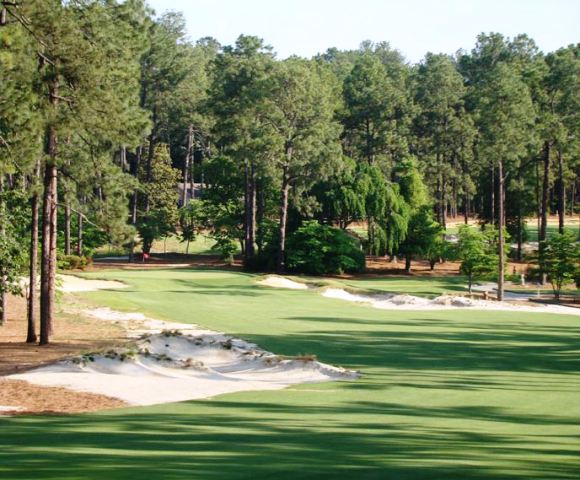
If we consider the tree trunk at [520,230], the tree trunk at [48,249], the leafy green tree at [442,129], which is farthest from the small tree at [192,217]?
the tree trunk at [48,249]

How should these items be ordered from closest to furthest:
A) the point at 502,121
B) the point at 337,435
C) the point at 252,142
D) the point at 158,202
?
the point at 337,435
the point at 502,121
the point at 252,142
the point at 158,202

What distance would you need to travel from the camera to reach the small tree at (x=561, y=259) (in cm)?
5097

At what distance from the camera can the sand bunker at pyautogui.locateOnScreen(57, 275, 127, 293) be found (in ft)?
138

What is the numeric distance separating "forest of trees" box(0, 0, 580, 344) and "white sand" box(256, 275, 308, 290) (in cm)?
683

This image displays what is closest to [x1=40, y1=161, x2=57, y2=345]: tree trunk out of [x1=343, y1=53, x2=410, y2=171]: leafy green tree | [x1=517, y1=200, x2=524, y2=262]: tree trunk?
[x1=517, y1=200, x2=524, y2=262]: tree trunk

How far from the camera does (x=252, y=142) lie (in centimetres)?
5872

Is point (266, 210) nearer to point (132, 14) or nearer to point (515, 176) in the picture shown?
point (515, 176)

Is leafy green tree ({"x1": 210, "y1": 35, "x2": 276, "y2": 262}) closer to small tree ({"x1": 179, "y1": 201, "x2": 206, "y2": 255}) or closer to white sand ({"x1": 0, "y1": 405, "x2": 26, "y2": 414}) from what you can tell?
small tree ({"x1": 179, "y1": 201, "x2": 206, "y2": 255})

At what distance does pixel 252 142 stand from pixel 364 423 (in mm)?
45336

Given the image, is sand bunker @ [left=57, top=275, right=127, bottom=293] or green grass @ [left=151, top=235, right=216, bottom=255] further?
green grass @ [left=151, top=235, right=216, bottom=255]

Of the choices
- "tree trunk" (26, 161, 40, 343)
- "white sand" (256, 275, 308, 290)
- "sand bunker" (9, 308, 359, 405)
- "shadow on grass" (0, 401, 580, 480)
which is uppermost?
"tree trunk" (26, 161, 40, 343)

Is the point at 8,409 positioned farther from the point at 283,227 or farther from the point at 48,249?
the point at 283,227

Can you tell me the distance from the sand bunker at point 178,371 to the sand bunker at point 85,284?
17.9 m

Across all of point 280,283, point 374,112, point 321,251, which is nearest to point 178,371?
point 280,283
